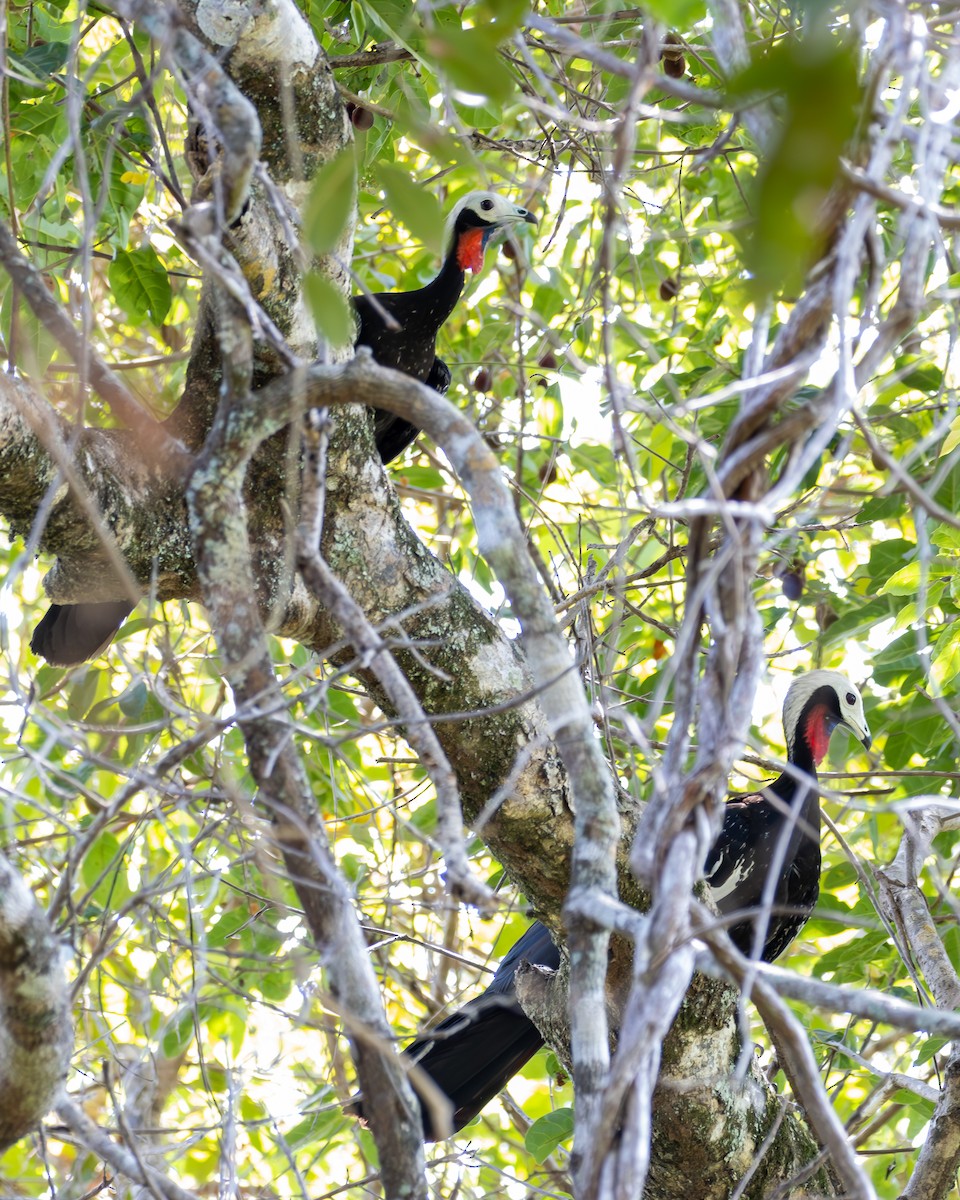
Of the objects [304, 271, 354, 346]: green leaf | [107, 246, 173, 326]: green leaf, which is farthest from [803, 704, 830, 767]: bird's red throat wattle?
[304, 271, 354, 346]: green leaf

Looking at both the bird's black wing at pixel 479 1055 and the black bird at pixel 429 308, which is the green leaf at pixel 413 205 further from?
the black bird at pixel 429 308

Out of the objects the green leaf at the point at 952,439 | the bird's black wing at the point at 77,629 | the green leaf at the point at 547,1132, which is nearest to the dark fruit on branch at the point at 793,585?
the green leaf at the point at 952,439

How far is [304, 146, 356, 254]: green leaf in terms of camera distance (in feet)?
2.60

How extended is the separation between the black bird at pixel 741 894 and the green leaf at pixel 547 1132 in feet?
0.62

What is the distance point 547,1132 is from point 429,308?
1901 millimetres

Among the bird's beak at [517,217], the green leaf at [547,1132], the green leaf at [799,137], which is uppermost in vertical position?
the bird's beak at [517,217]

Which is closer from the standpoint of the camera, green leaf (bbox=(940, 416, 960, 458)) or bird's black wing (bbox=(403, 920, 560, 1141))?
green leaf (bbox=(940, 416, 960, 458))

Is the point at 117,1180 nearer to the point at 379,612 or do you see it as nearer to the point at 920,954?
the point at 379,612

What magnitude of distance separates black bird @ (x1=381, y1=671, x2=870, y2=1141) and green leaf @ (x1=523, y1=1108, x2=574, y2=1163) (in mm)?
188

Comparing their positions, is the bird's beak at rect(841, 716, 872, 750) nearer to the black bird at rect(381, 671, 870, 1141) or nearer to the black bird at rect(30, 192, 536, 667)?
the black bird at rect(381, 671, 870, 1141)

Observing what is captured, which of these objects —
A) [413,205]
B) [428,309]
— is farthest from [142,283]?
[413,205]

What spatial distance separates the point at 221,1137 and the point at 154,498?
0.84m

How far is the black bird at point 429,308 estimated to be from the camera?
9.88 ft

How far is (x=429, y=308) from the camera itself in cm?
Result: 314
